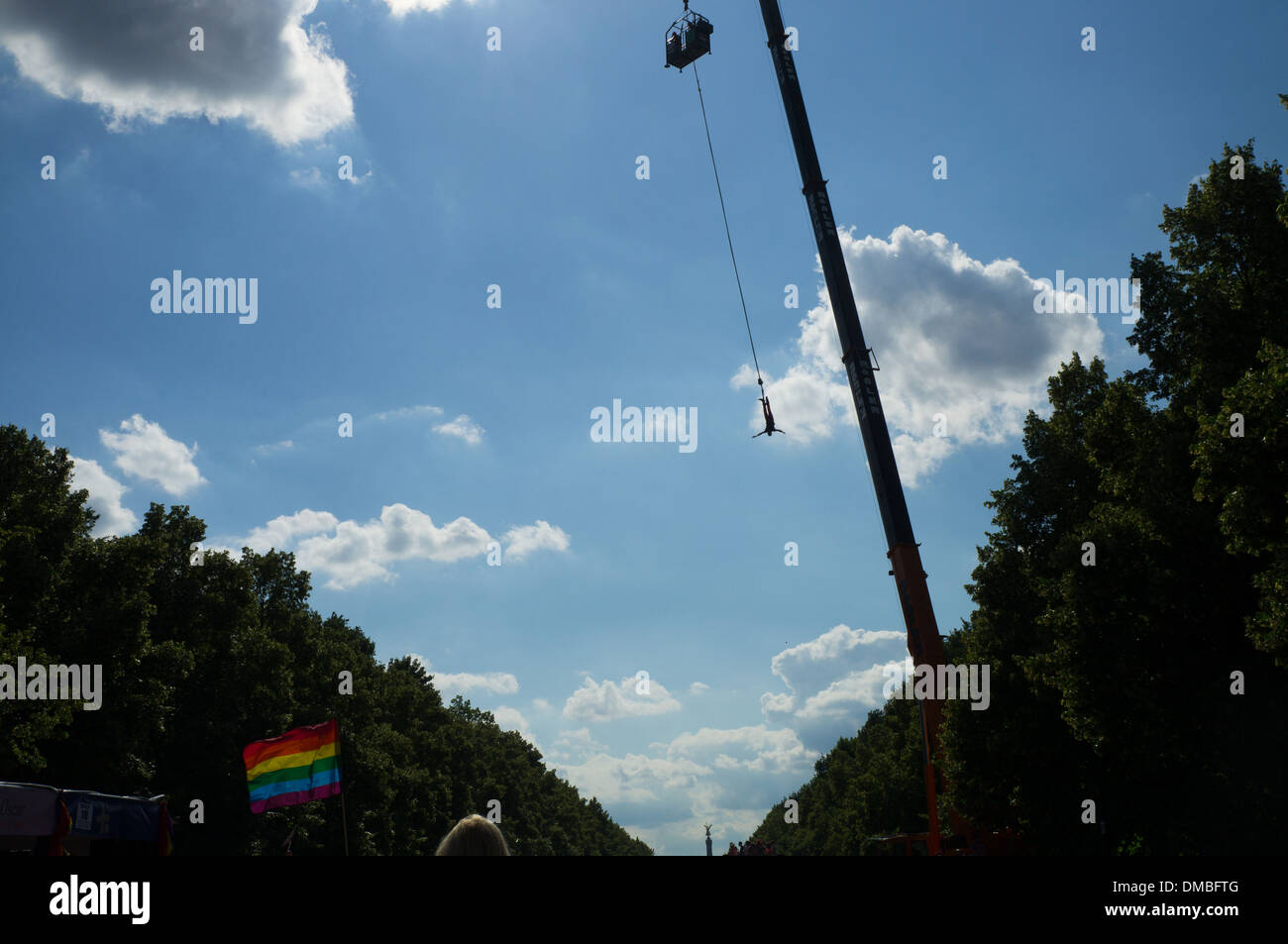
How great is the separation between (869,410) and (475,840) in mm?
24105

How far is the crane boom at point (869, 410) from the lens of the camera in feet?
82.5

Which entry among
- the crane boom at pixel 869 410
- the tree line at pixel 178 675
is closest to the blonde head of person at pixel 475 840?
the crane boom at pixel 869 410

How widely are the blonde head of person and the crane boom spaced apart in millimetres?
22105

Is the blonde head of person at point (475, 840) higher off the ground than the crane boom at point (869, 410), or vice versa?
the crane boom at point (869, 410)

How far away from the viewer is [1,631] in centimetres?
2614

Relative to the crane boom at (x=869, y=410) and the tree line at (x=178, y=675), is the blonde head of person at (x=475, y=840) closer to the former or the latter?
the crane boom at (x=869, y=410)

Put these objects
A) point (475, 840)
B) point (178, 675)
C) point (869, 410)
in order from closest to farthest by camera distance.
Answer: point (475, 840) → point (869, 410) → point (178, 675)

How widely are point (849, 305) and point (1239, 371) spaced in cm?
1150

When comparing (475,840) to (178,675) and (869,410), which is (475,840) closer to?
(869,410)

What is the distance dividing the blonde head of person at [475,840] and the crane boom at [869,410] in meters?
22.1

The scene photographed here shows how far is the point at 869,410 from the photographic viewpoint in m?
27.1

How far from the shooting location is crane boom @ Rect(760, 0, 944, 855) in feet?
82.5

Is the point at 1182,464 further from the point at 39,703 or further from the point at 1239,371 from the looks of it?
the point at 39,703

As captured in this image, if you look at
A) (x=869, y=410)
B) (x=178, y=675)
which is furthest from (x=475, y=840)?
(x=178, y=675)
